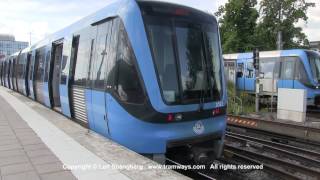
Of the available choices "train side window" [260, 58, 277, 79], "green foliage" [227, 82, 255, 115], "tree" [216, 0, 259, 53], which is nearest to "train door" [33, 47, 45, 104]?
"green foliage" [227, 82, 255, 115]

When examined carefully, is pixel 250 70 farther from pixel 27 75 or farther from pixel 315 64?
pixel 27 75

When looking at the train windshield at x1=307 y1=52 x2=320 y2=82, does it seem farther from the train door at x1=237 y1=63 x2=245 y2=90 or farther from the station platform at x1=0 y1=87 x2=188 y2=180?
the station platform at x1=0 y1=87 x2=188 y2=180

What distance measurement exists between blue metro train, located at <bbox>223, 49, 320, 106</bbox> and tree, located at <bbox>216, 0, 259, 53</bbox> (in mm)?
14191

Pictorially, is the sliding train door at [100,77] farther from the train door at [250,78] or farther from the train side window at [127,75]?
the train door at [250,78]

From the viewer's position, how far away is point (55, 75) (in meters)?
12.6

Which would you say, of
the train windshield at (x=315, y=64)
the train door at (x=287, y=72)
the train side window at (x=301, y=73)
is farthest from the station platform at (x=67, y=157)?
the train windshield at (x=315, y=64)

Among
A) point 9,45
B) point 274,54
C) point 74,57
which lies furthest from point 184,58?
point 9,45

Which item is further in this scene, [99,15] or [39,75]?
[39,75]

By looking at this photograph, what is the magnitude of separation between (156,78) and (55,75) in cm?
692

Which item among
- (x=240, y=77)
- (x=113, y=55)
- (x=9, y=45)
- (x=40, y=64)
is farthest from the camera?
(x=9, y=45)

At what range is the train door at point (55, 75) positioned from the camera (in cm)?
Result: 1220

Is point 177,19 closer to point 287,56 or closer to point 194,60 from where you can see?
point 194,60

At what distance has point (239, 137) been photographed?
11820mm

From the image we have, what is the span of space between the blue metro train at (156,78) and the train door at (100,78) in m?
0.02
